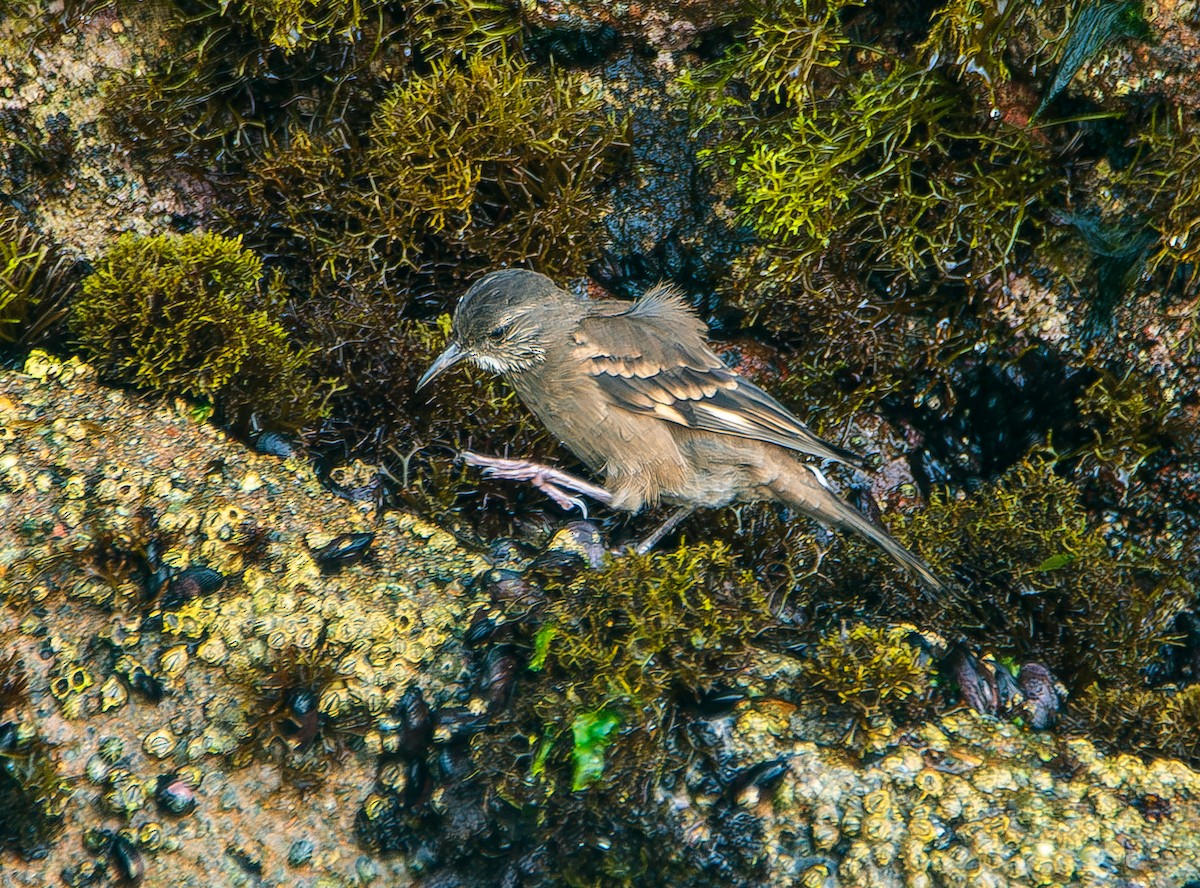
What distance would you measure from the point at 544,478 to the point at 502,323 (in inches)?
32.9

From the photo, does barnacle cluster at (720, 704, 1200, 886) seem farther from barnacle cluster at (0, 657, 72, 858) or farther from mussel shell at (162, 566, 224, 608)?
barnacle cluster at (0, 657, 72, 858)

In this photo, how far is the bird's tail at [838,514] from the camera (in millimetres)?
4727

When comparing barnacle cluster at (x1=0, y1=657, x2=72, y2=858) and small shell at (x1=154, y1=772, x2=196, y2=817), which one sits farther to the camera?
small shell at (x1=154, y1=772, x2=196, y2=817)

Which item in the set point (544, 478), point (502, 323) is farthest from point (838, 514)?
point (502, 323)

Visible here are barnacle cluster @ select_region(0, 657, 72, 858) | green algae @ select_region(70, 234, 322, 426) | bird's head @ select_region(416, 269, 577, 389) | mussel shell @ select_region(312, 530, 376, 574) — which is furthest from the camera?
bird's head @ select_region(416, 269, 577, 389)

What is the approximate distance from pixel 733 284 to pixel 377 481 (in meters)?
2.26

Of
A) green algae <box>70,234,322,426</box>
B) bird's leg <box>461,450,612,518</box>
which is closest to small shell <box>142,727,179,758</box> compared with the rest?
green algae <box>70,234,322,426</box>

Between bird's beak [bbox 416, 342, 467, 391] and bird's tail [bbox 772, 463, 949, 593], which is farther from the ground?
bird's beak [bbox 416, 342, 467, 391]

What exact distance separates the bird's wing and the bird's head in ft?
0.77

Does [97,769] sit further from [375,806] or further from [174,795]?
[375,806]

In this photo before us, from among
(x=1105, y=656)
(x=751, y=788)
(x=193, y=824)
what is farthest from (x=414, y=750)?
(x=1105, y=656)

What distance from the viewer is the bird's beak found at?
5.00m

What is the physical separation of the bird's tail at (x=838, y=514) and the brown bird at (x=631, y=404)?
1 centimetres

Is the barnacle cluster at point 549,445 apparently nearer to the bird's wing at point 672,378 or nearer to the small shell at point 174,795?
the small shell at point 174,795
